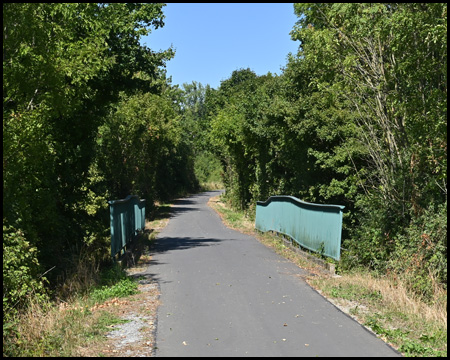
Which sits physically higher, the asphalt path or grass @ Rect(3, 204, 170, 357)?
grass @ Rect(3, 204, 170, 357)

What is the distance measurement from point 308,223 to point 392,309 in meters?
7.39

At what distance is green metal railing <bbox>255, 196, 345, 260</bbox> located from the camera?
43.3 ft

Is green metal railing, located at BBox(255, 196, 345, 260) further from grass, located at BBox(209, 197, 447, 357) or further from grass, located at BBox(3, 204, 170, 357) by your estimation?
grass, located at BBox(3, 204, 170, 357)

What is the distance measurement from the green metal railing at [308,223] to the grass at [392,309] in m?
1.26

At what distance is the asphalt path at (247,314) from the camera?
662cm

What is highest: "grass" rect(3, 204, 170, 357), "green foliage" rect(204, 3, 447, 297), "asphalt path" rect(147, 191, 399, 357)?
"green foliage" rect(204, 3, 447, 297)

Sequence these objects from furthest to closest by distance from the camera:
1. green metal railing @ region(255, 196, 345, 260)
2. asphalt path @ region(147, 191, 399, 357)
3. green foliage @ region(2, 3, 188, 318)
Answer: green metal railing @ region(255, 196, 345, 260) < green foliage @ region(2, 3, 188, 318) < asphalt path @ region(147, 191, 399, 357)

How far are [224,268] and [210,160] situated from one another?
85.5 meters

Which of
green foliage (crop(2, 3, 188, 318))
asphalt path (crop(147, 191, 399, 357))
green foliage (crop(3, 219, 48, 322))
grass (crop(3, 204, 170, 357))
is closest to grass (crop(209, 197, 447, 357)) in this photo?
asphalt path (crop(147, 191, 399, 357))

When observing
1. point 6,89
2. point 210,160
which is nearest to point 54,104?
point 6,89

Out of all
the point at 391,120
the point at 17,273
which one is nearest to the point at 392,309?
the point at 391,120

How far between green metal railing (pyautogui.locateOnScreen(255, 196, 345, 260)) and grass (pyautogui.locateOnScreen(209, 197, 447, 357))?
1259 mm

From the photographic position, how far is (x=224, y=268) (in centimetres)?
1326

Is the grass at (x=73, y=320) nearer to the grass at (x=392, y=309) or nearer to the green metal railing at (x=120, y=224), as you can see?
the green metal railing at (x=120, y=224)
